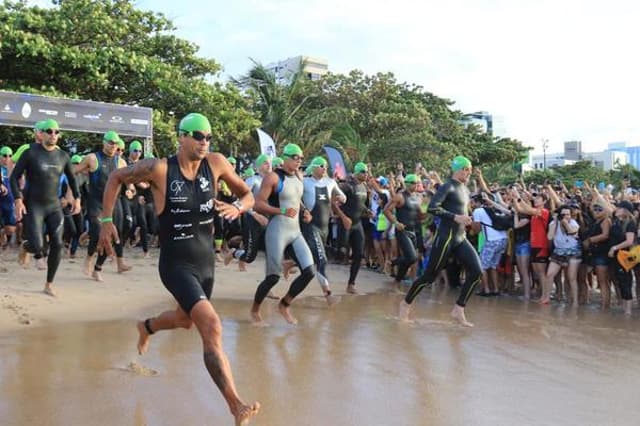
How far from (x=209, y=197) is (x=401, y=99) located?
107ft

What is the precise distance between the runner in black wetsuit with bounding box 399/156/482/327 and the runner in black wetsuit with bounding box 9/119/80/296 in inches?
165

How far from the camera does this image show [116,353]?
17.3 feet

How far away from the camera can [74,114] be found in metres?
13.3

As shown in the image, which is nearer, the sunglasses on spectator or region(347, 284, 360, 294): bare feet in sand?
the sunglasses on spectator

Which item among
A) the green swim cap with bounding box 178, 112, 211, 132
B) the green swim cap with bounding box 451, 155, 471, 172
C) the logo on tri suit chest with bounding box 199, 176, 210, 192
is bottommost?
the logo on tri suit chest with bounding box 199, 176, 210, 192

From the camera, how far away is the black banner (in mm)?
12594

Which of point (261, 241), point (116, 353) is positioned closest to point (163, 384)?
point (116, 353)

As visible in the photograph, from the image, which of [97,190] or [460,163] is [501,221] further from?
[97,190]

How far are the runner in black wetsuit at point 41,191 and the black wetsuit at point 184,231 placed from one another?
3.83 metres

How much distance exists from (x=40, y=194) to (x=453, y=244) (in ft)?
16.0

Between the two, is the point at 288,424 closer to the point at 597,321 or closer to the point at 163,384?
the point at 163,384

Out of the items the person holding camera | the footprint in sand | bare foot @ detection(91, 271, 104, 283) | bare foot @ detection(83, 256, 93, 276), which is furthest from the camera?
the person holding camera

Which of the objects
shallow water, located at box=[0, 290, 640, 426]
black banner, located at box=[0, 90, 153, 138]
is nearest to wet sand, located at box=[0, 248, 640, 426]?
shallow water, located at box=[0, 290, 640, 426]

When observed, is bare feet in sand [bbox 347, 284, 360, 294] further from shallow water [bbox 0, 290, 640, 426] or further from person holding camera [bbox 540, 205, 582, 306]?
person holding camera [bbox 540, 205, 582, 306]
